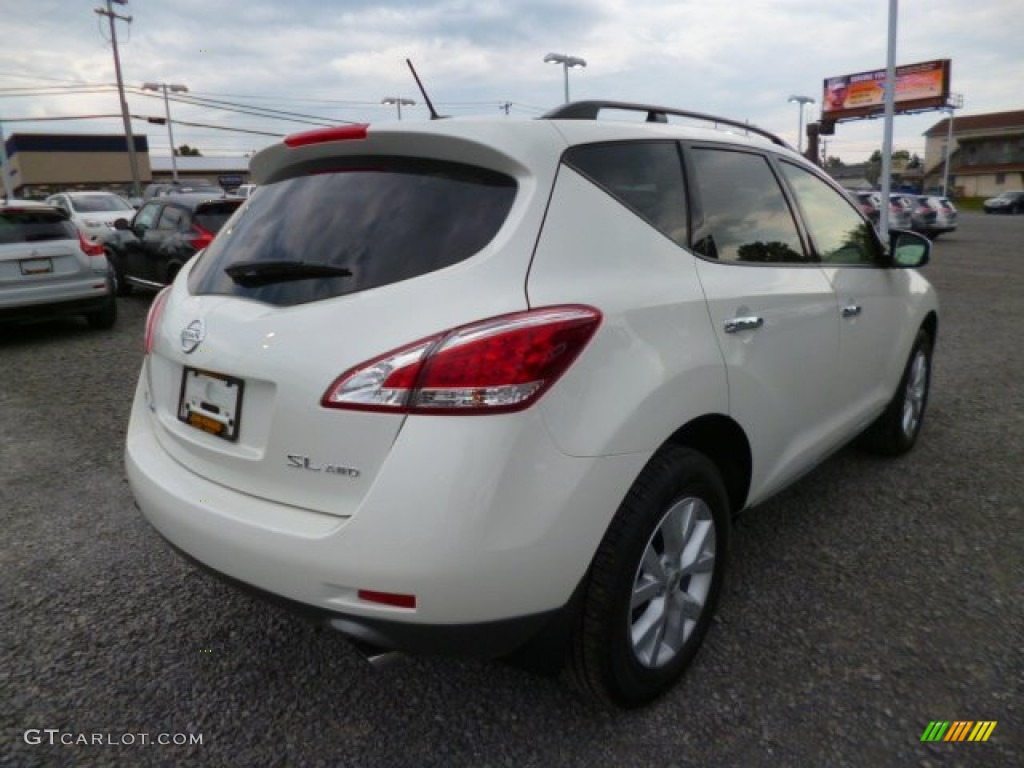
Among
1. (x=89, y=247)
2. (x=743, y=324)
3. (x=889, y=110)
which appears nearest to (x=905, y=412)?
(x=743, y=324)

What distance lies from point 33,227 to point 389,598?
8.23 m

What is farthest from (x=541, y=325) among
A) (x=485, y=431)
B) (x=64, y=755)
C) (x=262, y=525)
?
(x=64, y=755)

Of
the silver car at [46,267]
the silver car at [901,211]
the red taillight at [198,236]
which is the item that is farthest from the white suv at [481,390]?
the silver car at [901,211]

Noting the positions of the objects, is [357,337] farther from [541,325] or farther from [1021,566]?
[1021,566]

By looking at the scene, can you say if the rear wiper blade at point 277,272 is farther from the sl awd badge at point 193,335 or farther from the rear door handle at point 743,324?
the rear door handle at point 743,324

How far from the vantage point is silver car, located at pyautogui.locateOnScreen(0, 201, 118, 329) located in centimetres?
771

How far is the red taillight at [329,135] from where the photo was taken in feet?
7.01

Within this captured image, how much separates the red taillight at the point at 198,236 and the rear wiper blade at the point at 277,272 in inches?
301

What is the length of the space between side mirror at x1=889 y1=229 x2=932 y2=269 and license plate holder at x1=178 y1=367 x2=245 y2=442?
323cm

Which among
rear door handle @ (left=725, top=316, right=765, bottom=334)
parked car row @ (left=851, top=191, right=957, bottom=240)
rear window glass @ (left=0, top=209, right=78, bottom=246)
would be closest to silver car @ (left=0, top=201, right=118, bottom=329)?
rear window glass @ (left=0, top=209, right=78, bottom=246)

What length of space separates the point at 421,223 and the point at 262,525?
86cm

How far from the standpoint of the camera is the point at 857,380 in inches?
131

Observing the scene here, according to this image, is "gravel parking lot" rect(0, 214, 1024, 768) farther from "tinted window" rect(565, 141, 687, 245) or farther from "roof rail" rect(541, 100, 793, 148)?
"roof rail" rect(541, 100, 793, 148)

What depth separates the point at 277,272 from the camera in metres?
2.03
